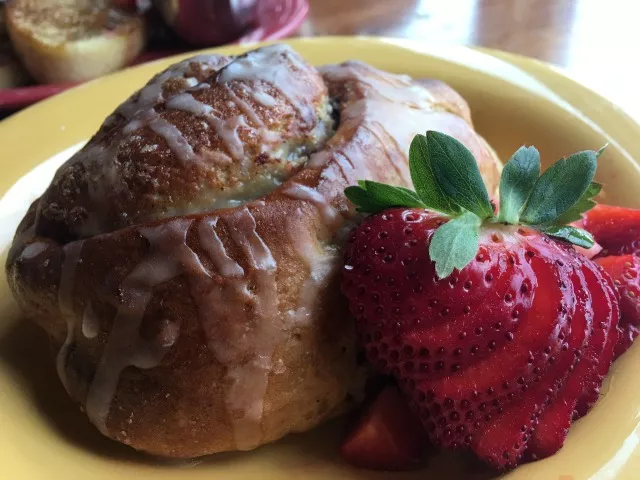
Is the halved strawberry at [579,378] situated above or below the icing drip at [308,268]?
below

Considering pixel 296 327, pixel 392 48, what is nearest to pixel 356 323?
pixel 296 327

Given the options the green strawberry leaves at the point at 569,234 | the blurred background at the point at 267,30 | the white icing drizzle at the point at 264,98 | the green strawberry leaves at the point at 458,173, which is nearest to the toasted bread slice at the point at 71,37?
the blurred background at the point at 267,30

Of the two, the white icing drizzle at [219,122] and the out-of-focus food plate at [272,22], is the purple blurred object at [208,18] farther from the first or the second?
the white icing drizzle at [219,122]

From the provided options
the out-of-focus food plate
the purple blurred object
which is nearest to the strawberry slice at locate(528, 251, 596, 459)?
the out-of-focus food plate

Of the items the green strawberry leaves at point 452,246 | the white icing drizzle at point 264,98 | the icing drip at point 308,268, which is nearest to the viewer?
the green strawberry leaves at point 452,246

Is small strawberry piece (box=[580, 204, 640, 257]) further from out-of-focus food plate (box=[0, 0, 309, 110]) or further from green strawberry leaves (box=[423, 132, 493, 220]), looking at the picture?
out-of-focus food plate (box=[0, 0, 309, 110])

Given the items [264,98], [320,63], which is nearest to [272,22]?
[320,63]

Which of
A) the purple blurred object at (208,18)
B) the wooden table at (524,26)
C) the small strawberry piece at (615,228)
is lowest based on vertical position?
the wooden table at (524,26)
